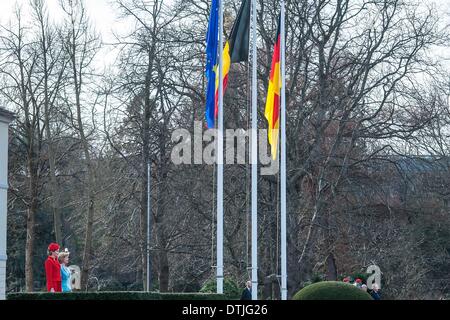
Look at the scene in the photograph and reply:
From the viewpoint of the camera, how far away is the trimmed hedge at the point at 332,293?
21484 mm

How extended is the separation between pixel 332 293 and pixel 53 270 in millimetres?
5933

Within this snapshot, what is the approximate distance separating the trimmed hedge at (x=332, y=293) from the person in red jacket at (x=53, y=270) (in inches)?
200

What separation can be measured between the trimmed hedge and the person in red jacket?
5086 millimetres

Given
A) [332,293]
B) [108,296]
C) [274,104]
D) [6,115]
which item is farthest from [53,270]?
[6,115]

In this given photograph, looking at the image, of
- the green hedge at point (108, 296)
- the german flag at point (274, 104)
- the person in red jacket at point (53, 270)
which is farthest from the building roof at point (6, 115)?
the green hedge at point (108, 296)

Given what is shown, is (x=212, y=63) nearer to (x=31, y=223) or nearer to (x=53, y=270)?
(x=53, y=270)

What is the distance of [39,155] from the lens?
4388 centimetres

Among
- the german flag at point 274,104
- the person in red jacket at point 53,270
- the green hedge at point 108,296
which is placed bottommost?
the green hedge at point 108,296

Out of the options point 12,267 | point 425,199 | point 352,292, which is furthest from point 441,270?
point 352,292

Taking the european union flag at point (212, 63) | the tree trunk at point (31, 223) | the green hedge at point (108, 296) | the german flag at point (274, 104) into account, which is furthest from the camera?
the tree trunk at point (31, 223)

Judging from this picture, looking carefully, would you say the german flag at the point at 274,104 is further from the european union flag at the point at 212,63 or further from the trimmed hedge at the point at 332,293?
the trimmed hedge at the point at 332,293

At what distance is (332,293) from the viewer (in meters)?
21.6

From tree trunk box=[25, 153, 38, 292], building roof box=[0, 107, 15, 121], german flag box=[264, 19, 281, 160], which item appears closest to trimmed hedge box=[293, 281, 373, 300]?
german flag box=[264, 19, 281, 160]

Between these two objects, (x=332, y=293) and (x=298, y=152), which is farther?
(x=298, y=152)
